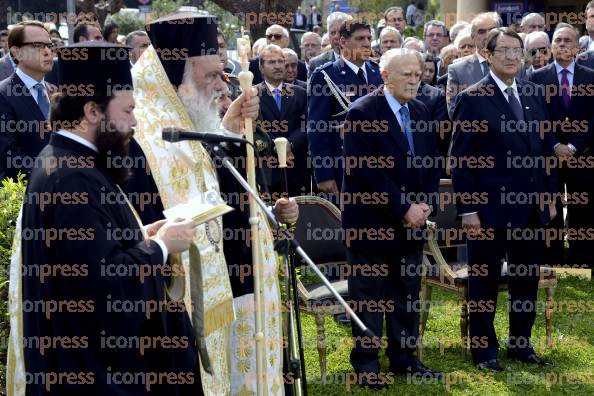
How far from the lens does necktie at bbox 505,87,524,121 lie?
23.1 feet

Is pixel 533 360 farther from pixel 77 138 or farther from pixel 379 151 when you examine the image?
pixel 77 138

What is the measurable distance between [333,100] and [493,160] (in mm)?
2290

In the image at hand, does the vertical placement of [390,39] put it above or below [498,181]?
above

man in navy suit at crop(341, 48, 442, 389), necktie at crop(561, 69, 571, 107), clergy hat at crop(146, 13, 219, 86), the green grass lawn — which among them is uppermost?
clergy hat at crop(146, 13, 219, 86)

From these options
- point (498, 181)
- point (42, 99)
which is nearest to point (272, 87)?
point (42, 99)

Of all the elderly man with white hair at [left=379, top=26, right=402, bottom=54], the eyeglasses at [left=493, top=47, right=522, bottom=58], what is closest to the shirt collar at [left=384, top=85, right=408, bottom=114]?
the eyeglasses at [left=493, top=47, right=522, bottom=58]

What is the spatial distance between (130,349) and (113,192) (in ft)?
2.16

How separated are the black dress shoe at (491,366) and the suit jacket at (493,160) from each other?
1.04m

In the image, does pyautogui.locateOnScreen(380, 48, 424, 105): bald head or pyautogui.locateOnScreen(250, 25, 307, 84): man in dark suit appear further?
pyautogui.locateOnScreen(250, 25, 307, 84): man in dark suit

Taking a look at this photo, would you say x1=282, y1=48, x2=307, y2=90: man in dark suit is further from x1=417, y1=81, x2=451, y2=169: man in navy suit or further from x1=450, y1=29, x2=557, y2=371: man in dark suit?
x1=450, y1=29, x2=557, y2=371: man in dark suit

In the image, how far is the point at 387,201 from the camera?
6570mm

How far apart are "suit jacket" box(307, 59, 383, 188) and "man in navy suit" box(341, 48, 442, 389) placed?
6.63 feet

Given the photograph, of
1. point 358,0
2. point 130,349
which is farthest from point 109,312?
point 358,0

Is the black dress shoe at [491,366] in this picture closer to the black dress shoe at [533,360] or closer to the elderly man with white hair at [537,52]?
the black dress shoe at [533,360]
